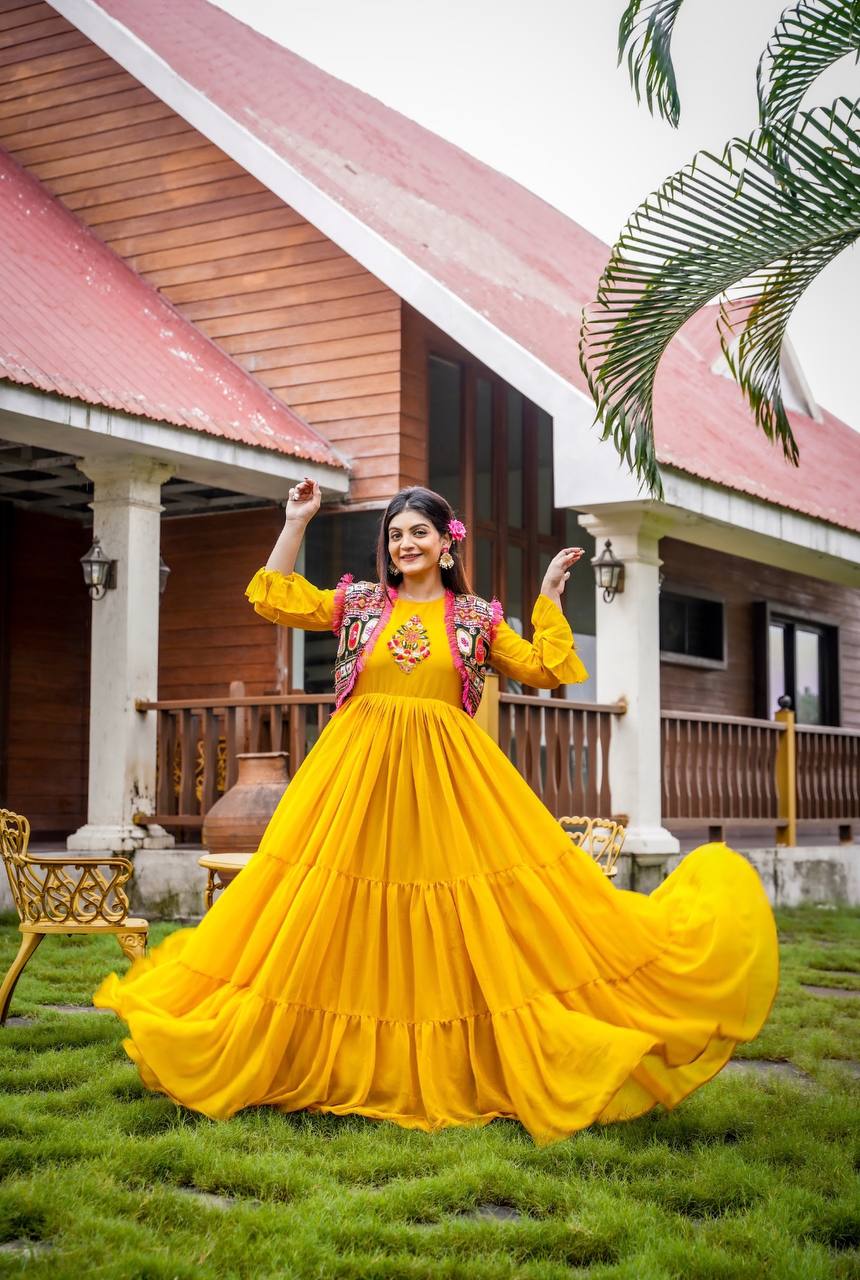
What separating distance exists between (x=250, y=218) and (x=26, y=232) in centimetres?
164

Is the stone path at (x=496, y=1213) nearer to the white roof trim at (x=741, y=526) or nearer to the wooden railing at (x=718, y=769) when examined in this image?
the white roof trim at (x=741, y=526)

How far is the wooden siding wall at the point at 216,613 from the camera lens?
11.1 meters

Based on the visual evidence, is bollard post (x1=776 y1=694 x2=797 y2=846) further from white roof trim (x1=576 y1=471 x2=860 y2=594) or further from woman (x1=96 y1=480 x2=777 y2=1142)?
woman (x1=96 y1=480 x2=777 y2=1142)

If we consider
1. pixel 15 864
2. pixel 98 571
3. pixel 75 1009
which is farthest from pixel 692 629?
pixel 15 864

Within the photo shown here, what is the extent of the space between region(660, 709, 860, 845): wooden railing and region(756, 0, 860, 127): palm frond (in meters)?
5.45

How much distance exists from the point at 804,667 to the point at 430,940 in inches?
511

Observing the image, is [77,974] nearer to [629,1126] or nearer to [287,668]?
[629,1126]

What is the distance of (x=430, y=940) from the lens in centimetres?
435

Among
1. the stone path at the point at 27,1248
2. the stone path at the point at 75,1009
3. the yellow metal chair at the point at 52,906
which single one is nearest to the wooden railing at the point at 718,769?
the stone path at the point at 75,1009

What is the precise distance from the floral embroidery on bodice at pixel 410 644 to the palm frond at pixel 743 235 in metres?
1.42

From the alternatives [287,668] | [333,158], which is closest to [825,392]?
[333,158]

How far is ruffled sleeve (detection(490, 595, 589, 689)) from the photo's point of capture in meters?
4.70

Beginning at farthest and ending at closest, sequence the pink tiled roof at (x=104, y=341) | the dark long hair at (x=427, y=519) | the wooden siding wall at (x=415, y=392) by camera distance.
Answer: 1. the wooden siding wall at (x=415, y=392)
2. the pink tiled roof at (x=104, y=341)
3. the dark long hair at (x=427, y=519)

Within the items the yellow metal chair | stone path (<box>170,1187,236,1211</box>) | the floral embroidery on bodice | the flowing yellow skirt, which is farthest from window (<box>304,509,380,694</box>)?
stone path (<box>170,1187,236,1211</box>)
